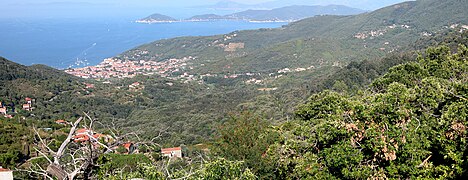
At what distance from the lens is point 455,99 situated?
27.8 ft

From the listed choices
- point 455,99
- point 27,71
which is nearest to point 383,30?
point 27,71

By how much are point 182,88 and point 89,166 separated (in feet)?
190

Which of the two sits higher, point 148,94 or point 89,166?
point 89,166

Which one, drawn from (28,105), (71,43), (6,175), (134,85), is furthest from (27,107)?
(71,43)

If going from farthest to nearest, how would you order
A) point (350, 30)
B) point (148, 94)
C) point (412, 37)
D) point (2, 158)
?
point (350, 30) < point (412, 37) < point (148, 94) < point (2, 158)

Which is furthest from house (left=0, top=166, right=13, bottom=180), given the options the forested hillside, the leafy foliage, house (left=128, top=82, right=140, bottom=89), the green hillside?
the green hillside

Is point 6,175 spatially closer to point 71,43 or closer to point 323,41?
point 323,41

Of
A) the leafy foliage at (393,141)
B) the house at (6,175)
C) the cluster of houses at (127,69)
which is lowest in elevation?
the cluster of houses at (127,69)

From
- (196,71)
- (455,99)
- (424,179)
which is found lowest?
(196,71)

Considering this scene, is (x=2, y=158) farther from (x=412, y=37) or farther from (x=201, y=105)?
(x=412, y=37)

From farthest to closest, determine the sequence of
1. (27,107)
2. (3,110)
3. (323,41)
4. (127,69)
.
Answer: (127,69), (323,41), (27,107), (3,110)

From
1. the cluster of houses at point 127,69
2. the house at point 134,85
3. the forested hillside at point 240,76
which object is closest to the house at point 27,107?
the forested hillside at point 240,76

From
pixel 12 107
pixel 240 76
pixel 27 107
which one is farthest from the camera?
pixel 240 76

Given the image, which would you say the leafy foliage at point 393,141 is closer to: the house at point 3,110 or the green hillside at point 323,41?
the house at point 3,110
